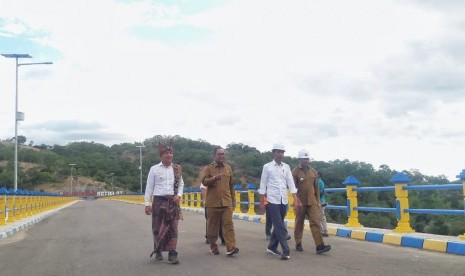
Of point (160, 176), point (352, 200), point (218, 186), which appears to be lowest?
point (352, 200)

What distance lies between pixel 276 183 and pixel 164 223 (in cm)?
204

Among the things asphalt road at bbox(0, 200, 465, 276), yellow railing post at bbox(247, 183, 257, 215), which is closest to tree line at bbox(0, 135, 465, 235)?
asphalt road at bbox(0, 200, 465, 276)

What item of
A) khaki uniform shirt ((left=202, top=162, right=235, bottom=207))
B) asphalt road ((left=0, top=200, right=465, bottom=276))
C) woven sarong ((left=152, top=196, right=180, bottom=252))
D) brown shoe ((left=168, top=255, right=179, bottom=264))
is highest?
khaki uniform shirt ((left=202, top=162, right=235, bottom=207))

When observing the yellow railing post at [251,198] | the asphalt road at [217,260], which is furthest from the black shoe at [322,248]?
the yellow railing post at [251,198]

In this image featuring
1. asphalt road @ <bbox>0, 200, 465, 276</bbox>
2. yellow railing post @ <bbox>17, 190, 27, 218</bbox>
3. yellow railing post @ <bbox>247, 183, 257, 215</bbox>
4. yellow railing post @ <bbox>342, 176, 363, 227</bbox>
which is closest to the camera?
asphalt road @ <bbox>0, 200, 465, 276</bbox>

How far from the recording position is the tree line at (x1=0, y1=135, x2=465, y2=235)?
25.8m

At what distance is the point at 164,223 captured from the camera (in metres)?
8.01

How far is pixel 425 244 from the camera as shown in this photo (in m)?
9.60

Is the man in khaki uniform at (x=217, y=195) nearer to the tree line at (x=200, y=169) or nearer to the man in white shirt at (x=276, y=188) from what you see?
the man in white shirt at (x=276, y=188)

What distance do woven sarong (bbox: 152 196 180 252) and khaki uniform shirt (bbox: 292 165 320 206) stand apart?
7.86 ft

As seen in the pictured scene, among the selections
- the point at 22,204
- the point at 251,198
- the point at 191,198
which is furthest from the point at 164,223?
the point at 191,198

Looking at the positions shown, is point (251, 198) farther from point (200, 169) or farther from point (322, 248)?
point (322, 248)

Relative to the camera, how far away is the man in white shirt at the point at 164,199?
7.94 m

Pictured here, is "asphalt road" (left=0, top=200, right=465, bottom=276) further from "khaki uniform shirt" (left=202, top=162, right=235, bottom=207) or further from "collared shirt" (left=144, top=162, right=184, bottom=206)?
"collared shirt" (left=144, top=162, right=184, bottom=206)
